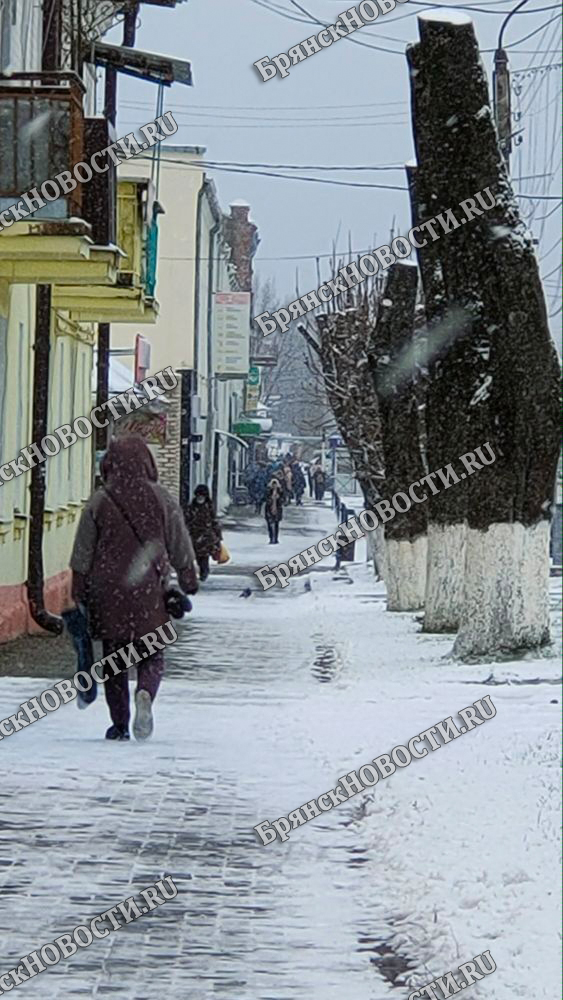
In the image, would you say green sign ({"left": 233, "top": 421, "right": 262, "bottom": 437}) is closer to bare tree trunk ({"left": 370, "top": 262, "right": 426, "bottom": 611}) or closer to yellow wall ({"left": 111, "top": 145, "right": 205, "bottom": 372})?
yellow wall ({"left": 111, "top": 145, "right": 205, "bottom": 372})

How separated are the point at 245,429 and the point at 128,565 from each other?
51.1 m

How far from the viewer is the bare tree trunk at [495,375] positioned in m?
13.4

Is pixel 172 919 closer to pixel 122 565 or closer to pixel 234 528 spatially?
pixel 122 565

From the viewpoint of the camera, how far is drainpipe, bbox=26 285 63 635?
1752 centimetres

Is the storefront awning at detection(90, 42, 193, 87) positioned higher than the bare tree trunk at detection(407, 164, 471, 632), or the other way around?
the storefront awning at detection(90, 42, 193, 87)

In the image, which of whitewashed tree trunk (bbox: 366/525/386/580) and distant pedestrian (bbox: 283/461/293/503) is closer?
whitewashed tree trunk (bbox: 366/525/386/580)

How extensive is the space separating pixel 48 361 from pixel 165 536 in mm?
8604

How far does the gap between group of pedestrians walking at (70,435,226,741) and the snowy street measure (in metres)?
0.34

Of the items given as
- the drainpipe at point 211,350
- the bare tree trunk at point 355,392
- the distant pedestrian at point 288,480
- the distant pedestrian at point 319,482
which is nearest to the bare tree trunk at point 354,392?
the bare tree trunk at point 355,392

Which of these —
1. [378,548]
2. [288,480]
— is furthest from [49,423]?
[288,480]

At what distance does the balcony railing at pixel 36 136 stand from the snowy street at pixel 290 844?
12.9 ft

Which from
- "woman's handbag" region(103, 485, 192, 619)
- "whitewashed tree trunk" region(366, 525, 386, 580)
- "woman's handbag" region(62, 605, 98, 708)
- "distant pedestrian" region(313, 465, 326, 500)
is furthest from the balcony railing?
"distant pedestrian" region(313, 465, 326, 500)

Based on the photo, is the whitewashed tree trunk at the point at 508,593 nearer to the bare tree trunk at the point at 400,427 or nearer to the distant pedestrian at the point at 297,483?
the bare tree trunk at the point at 400,427

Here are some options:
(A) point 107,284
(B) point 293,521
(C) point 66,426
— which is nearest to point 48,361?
(A) point 107,284
